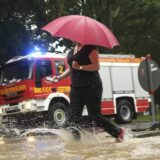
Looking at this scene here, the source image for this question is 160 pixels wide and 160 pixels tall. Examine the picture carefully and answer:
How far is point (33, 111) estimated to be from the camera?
19.8 m

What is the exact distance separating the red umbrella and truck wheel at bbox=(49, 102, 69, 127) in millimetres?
10716

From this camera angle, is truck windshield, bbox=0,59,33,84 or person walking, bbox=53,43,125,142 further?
truck windshield, bbox=0,59,33,84

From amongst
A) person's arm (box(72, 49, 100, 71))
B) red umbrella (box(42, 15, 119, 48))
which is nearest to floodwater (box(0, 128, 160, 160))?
person's arm (box(72, 49, 100, 71))

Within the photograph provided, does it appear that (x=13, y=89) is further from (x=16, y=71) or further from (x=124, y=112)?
(x=124, y=112)

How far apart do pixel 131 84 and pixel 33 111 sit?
522 centimetres

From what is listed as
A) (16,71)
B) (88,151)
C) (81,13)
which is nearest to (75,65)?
(88,151)

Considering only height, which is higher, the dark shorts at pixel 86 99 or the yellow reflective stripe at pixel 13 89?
the yellow reflective stripe at pixel 13 89

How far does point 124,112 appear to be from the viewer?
77.2 feet

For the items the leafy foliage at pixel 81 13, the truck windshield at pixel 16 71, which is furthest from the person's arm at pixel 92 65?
the leafy foliage at pixel 81 13

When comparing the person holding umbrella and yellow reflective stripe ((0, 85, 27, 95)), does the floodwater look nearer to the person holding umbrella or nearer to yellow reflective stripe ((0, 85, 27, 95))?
the person holding umbrella

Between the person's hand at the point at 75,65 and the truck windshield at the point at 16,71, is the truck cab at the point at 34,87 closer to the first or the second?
the truck windshield at the point at 16,71

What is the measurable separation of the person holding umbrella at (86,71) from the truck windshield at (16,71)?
10600mm

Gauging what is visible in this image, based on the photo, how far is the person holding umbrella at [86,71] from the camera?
902cm

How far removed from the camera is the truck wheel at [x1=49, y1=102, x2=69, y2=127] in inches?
779
